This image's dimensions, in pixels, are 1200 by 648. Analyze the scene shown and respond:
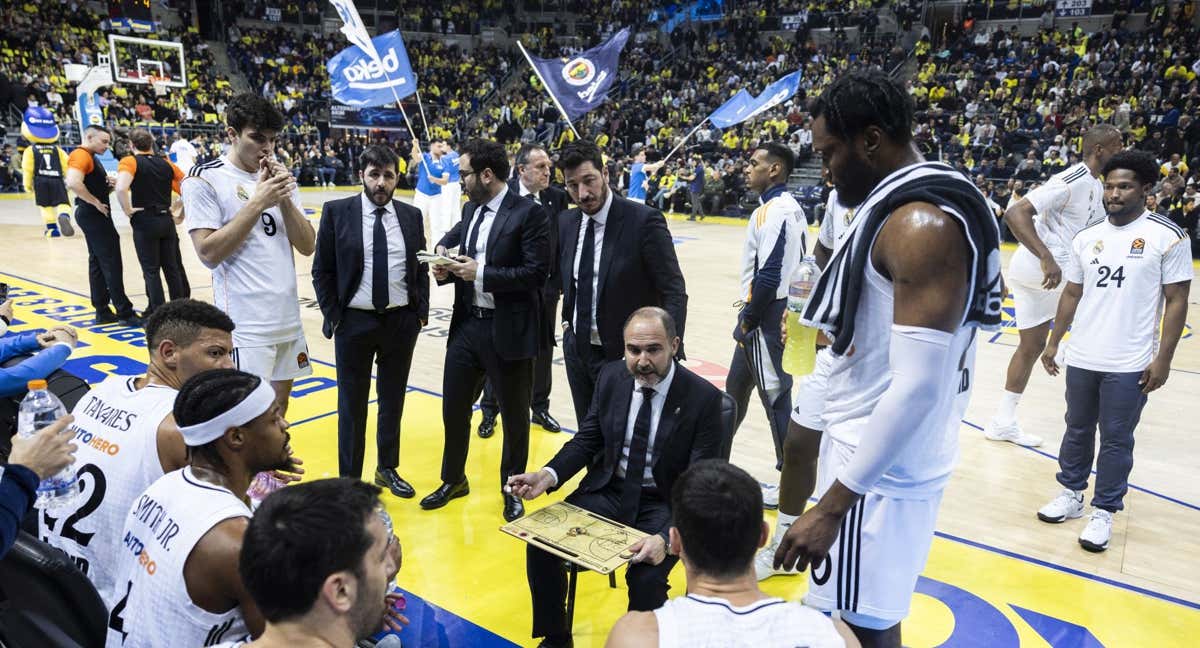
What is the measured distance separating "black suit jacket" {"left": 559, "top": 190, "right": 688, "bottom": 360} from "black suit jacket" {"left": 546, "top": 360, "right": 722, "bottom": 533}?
0.57 m

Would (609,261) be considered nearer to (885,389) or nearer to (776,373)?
(776,373)

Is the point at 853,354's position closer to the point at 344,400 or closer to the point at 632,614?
the point at 632,614

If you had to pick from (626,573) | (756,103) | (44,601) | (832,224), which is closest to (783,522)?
(626,573)

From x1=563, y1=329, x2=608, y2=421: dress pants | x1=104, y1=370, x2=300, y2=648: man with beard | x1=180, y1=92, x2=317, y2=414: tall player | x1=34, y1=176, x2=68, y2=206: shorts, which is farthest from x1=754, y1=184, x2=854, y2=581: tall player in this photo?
x1=34, y1=176, x2=68, y2=206: shorts

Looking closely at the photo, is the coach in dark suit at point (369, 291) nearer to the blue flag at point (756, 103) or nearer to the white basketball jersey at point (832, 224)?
the white basketball jersey at point (832, 224)

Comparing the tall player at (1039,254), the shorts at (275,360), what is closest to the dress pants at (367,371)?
the shorts at (275,360)

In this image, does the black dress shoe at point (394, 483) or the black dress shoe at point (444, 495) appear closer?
the black dress shoe at point (444, 495)

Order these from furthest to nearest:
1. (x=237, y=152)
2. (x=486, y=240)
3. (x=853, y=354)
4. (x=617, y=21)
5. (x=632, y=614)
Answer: (x=617, y=21), (x=486, y=240), (x=237, y=152), (x=853, y=354), (x=632, y=614)

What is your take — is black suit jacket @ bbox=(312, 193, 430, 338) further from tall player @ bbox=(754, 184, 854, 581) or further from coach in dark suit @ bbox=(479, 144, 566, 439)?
tall player @ bbox=(754, 184, 854, 581)

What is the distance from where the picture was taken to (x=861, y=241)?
188cm

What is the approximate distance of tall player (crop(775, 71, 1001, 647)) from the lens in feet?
5.64

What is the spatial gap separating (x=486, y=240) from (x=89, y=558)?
229 cm

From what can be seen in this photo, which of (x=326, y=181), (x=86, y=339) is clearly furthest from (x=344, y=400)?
(x=326, y=181)

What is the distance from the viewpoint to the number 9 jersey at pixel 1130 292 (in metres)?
3.86
